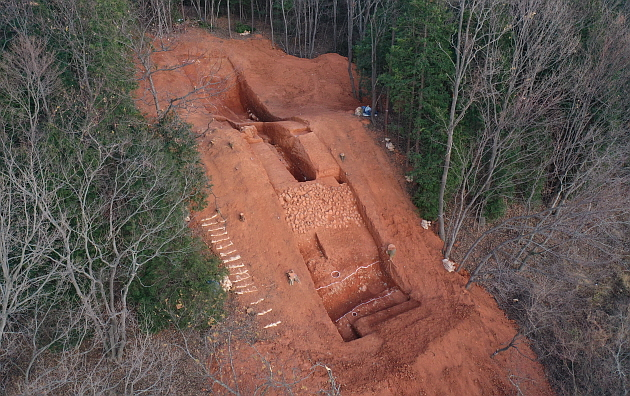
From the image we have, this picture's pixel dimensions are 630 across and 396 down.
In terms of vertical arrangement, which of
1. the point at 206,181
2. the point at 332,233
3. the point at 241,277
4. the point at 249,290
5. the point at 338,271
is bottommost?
the point at 338,271

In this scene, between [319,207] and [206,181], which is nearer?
[206,181]

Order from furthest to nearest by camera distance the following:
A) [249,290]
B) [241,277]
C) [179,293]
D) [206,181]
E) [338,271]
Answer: [338,271] < [206,181] < [241,277] < [249,290] < [179,293]

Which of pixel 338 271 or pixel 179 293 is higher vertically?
pixel 179 293

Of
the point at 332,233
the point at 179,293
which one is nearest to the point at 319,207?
the point at 332,233

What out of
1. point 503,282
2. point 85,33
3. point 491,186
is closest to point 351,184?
point 491,186

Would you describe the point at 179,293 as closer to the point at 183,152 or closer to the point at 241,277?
the point at 241,277

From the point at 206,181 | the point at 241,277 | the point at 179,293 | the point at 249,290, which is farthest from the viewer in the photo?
the point at 206,181

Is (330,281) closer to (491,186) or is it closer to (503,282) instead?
(503,282)
